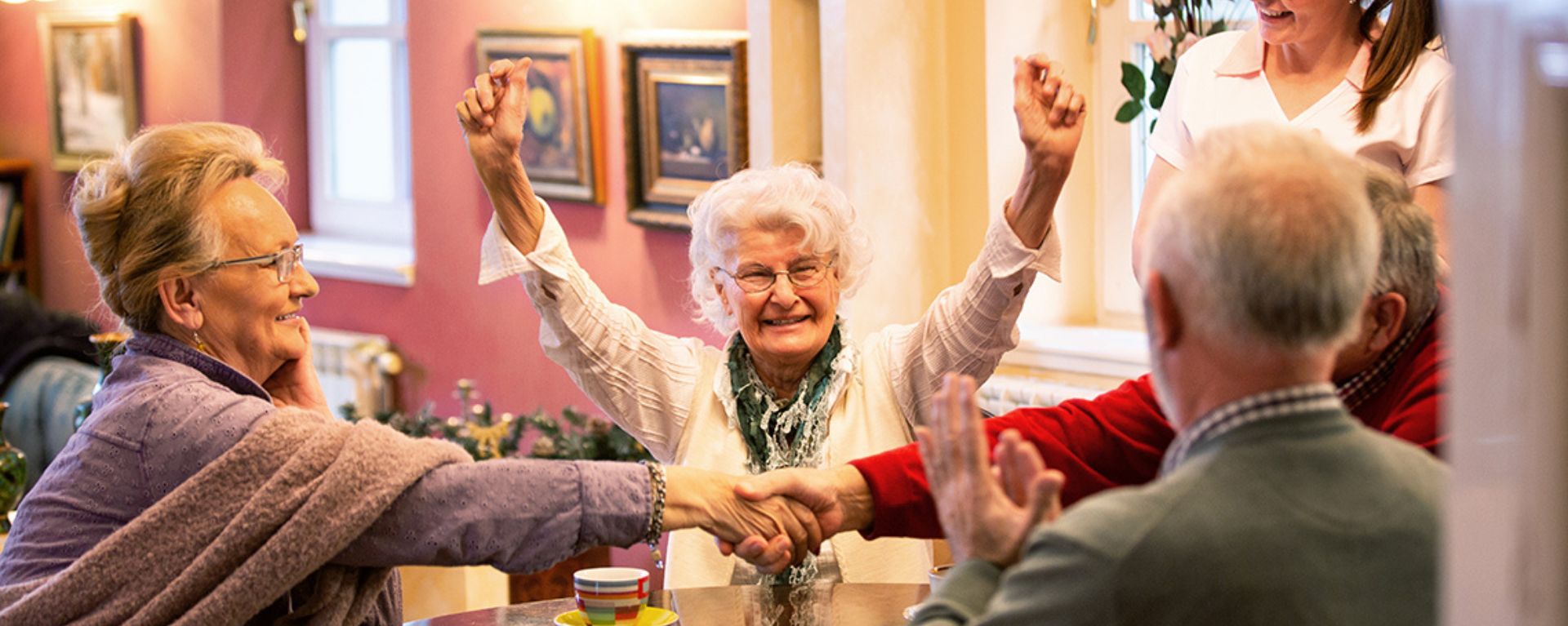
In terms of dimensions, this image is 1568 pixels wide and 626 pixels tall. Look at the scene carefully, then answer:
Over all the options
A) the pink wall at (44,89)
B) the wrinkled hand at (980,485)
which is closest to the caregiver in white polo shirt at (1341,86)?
the wrinkled hand at (980,485)

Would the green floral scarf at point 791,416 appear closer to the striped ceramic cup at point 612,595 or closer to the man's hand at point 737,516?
the man's hand at point 737,516

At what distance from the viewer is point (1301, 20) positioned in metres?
2.59

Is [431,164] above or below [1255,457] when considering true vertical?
above

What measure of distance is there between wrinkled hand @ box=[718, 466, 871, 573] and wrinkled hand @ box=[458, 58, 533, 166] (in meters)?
0.68

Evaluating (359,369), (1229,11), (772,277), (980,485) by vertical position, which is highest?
(1229,11)

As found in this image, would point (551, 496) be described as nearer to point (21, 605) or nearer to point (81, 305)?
point (21, 605)

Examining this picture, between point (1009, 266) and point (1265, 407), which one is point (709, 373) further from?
point (1265, 407)

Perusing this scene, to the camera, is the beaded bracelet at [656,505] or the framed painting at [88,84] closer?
the beaded bracelet at [656,505]

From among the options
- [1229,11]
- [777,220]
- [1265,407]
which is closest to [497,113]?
[777,220]

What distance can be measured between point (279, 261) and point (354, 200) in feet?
14.2

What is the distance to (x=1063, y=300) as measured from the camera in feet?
13.7

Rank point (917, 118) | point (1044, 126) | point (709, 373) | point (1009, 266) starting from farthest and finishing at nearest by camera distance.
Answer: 1. point (917, 118)
2. point (709, 373)
3. point (1009, 266)
4. point (1044, 126)

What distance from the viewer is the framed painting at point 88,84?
6887 millimetres

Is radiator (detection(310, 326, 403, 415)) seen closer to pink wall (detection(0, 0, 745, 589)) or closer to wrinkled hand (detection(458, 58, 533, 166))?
pink wall (detection(0, 0, 745, 589))
